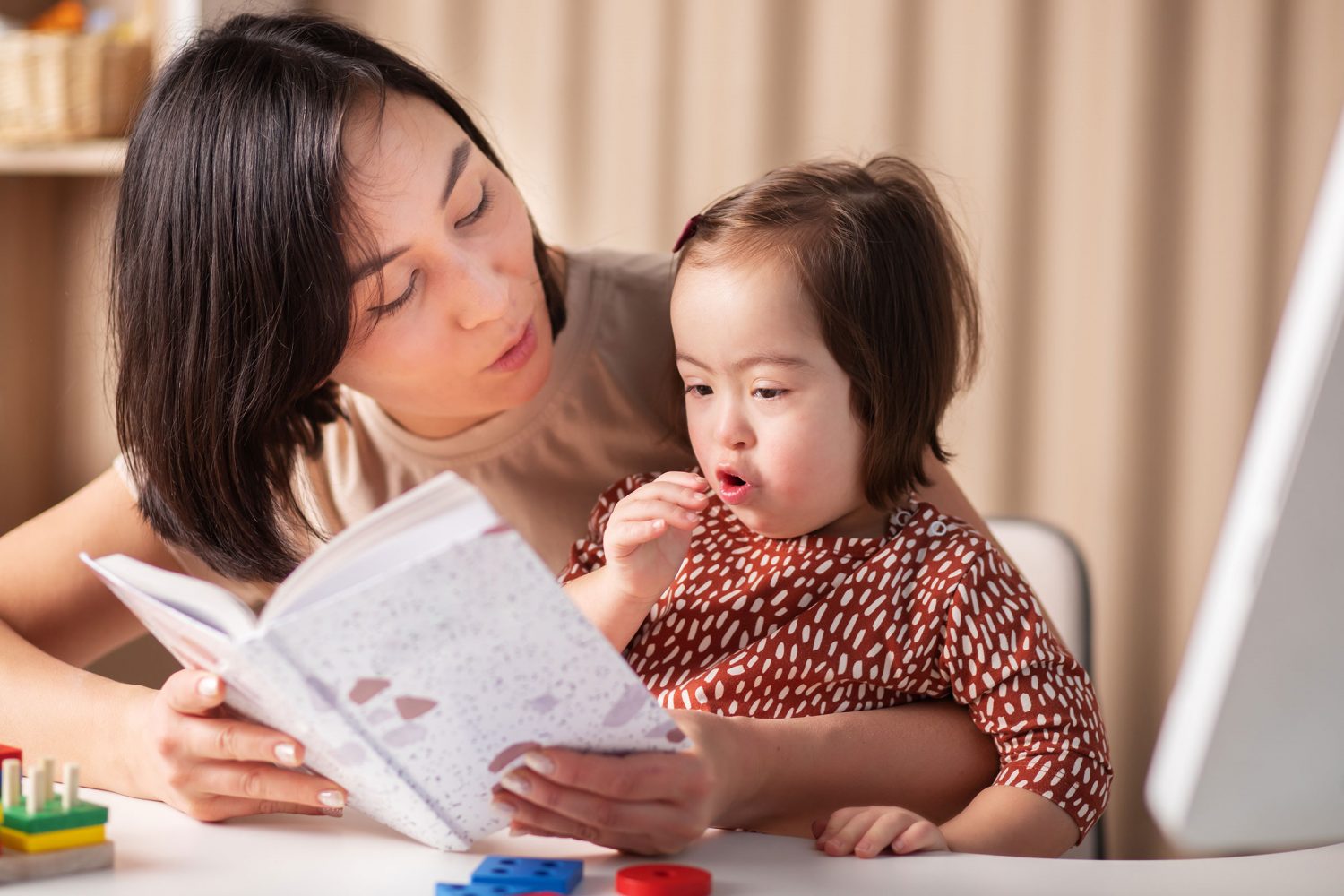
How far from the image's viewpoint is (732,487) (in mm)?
1019

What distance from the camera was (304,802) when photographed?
2.45 ft

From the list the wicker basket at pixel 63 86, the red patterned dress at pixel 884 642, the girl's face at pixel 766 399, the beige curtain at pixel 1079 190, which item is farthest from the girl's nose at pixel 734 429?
the wicker basket at pixel 63 86

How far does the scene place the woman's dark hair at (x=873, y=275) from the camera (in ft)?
3.30

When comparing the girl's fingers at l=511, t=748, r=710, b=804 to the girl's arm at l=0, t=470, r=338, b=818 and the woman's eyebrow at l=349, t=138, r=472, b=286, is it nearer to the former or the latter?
the girl's arm at l=0, t=470, r=338, b=818

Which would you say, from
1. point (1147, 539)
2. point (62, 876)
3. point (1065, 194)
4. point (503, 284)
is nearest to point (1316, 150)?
point (1065, 194)

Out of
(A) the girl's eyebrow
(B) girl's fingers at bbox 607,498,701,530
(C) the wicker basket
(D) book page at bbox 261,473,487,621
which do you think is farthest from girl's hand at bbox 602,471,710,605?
(C) the wicker basket

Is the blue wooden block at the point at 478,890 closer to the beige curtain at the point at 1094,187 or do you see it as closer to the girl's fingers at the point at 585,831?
the girl's fingers at the point at 585,831

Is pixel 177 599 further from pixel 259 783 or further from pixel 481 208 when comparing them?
pixel 481 208

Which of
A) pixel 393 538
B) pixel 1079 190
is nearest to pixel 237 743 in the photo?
pixel 393 538

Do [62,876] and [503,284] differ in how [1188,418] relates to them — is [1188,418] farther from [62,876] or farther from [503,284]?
[62,876]

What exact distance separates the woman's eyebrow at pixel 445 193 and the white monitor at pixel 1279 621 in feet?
2.13

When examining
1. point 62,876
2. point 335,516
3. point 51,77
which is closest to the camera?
point 62,876

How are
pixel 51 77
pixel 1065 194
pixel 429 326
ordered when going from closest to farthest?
pixel 429 326, pixel 51 77, pixel 1065 194

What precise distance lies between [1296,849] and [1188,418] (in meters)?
1.42
